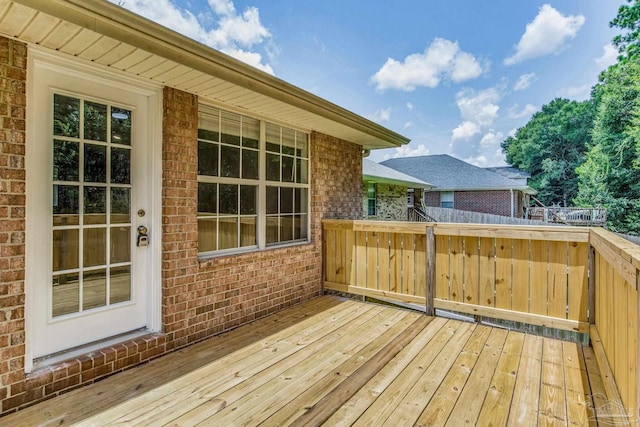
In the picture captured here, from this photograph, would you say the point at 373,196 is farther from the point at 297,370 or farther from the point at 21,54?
the point at 21,54

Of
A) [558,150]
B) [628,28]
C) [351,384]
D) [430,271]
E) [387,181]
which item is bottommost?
[351,384]

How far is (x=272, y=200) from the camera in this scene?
420 centimetres

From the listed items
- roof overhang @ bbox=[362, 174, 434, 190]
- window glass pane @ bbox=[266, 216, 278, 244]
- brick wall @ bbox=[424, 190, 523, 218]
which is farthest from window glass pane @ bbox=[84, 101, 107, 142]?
brick wall @ bbox=[424, 190, 523, 218]

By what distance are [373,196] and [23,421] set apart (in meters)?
10.7

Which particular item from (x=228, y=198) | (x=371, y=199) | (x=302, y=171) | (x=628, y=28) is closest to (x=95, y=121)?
(x=228, y=198)

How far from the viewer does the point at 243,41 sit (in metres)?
12.9

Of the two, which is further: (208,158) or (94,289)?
(208,158)

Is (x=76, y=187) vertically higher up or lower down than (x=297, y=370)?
higher up

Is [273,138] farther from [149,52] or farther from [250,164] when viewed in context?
[149,52]

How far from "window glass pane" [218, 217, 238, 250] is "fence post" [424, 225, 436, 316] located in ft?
7.39

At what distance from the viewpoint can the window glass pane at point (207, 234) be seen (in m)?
3.32

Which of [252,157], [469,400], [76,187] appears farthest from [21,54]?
[469,400]

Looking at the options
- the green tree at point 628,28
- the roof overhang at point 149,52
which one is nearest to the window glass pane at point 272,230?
the roof overhang at point 149,52

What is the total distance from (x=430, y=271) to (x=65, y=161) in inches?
145
